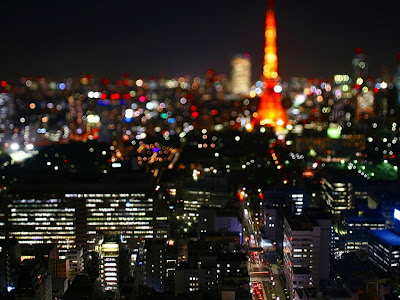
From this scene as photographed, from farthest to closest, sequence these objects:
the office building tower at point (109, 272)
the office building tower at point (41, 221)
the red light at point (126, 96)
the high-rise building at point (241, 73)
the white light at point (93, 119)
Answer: the high-rise building at point (241, 73)
the red light at point (126, 96)
the white light at point (93, 119)
the office building tower at point (41, 221)
the office building tower at point (109, 272)

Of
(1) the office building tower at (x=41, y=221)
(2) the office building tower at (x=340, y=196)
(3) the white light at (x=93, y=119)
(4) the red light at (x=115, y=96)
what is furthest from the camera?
(4) the red light at (x=115, y=96)

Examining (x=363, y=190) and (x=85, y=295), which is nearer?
(x=85, y=295)

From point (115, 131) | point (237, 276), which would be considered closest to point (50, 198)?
point (237, 276)

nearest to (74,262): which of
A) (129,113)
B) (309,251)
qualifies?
(309,251)

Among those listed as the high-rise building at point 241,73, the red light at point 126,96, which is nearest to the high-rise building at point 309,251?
the red light at point 126,96

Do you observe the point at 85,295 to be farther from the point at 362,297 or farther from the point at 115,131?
the point at 115,131

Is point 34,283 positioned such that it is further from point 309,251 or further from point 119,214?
point 309,251

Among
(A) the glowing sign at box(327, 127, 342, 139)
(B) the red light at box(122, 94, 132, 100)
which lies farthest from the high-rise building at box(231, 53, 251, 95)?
(A) the glowing sign at box(327, 127, 342, 139)

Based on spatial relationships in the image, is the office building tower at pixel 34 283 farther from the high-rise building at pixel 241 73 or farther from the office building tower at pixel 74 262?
the high-rise building at pixel 241 73
